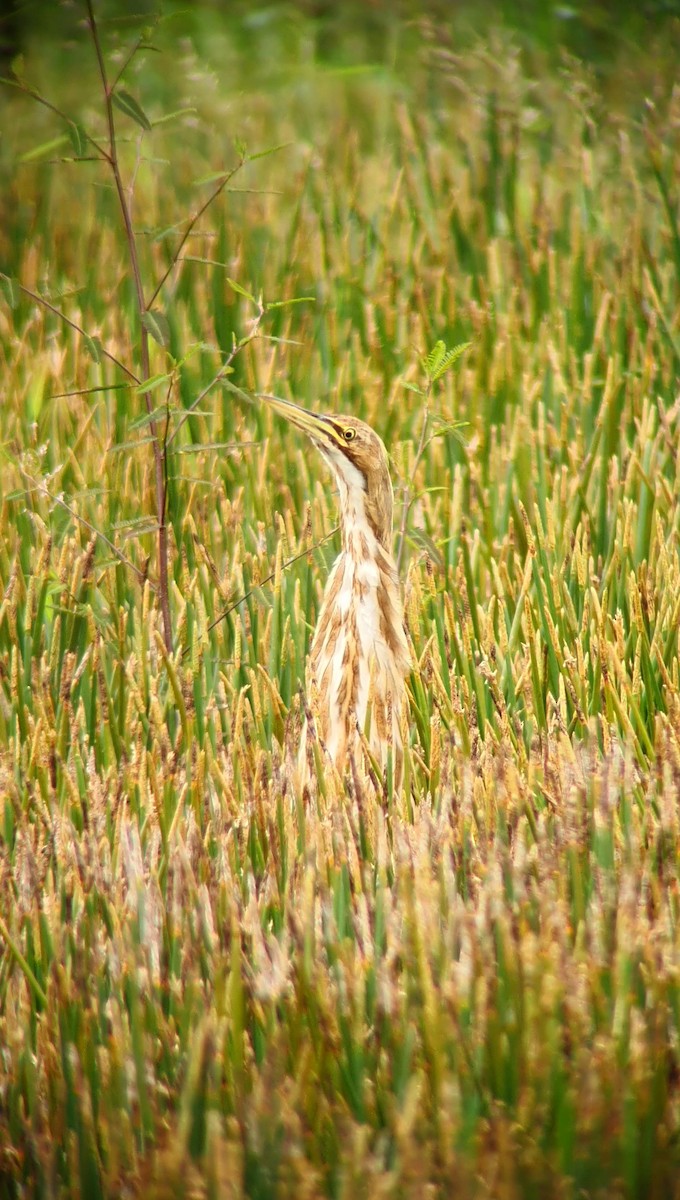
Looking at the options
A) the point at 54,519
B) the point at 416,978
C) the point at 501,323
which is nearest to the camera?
the point at 416,978

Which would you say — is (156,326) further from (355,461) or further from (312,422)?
(355,461)

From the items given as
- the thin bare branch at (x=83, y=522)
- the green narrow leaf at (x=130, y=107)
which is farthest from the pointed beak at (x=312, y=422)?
the green narrow leaf at (x=130, y=107)

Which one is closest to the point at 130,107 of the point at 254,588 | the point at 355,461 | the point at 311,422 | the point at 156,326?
the point at 156,326

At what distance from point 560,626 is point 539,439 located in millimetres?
1035

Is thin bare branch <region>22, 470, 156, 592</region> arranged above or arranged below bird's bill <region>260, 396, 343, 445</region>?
below

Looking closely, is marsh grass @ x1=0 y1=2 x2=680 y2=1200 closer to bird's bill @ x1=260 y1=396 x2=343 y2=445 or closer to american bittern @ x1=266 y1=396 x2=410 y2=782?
american bittern @ x1=266 y1=396 x2=410 y2=782

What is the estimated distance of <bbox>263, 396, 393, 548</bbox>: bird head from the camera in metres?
3.03

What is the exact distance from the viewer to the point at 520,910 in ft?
7.48

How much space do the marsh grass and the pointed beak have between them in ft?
0.69

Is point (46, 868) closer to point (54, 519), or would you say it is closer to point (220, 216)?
point (54, 519)

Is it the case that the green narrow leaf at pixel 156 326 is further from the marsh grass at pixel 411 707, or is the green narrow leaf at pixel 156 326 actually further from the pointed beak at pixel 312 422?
the pointed beak at pixel 312 422

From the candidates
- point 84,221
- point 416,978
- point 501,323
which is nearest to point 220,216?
point 84,221

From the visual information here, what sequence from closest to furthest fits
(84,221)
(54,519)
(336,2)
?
(54,519), (84,221), (336,2)

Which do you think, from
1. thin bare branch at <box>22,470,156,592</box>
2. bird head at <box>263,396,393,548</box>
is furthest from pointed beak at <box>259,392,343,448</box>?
thin bare branch at <box>22,470,156,592</box>
